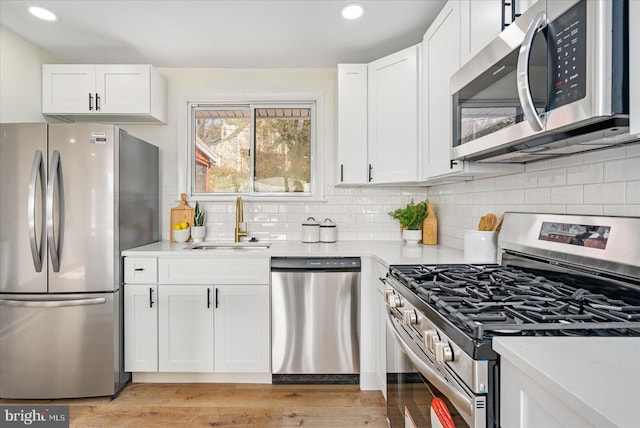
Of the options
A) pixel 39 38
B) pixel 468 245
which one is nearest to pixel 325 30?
pixel 468 245

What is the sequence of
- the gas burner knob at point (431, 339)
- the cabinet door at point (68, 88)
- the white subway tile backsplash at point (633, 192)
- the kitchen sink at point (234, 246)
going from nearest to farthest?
the gas burner knob at point (431, 339) → the white subway tile backsplash at point (633, 192) → the cabinet door at point (68, 88) → the kitchen sink at point (234, 246)

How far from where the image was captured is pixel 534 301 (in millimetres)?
1034

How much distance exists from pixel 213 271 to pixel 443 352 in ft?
5.83

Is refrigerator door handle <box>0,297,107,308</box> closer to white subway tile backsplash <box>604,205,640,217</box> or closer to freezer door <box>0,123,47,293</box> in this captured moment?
freezer door <box>0,123,47,293</box>

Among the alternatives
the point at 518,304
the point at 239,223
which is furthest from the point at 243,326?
the point at 518,304

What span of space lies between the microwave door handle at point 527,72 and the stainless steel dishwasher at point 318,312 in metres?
1.49

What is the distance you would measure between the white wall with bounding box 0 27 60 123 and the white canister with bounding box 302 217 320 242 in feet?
7.18

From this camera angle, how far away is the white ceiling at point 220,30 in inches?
81.3

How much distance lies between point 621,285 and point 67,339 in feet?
9.11

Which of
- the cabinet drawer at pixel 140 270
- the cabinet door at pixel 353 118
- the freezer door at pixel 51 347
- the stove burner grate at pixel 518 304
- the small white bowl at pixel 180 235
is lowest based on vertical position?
the freezer door at pixel 51 347

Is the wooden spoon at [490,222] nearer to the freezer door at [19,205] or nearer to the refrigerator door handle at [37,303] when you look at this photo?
the refrigerator door handle at [37,303]

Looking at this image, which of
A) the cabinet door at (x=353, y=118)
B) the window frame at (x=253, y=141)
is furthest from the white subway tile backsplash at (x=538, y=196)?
the window frame at (x=253, y=141)

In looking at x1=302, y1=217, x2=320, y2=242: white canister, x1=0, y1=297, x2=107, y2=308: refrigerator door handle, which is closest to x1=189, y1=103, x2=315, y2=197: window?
x1=302, y1=217, x2=320, y2=242: white canister

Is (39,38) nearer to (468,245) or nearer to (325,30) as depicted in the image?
(325,30)
